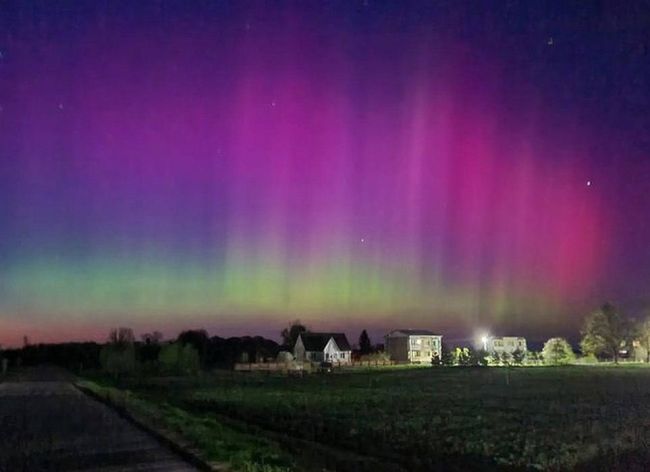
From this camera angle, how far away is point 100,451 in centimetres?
1462

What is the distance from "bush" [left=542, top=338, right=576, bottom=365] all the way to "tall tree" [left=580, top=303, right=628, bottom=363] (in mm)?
6070

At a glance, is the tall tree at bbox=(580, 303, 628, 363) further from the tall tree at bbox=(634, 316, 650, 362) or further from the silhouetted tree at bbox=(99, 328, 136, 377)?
the silhouetted tree at bbox=(99, 328, 136, 377)

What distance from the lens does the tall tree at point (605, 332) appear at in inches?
4628

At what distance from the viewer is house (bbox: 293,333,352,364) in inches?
4938

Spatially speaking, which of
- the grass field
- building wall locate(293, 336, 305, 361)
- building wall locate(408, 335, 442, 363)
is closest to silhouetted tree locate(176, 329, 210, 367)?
building wall locate(293, 336, 305, 361)

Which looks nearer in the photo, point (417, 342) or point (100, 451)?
point (100, 451)

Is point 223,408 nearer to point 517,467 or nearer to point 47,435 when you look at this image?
point 47,435

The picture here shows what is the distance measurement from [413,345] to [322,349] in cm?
2062

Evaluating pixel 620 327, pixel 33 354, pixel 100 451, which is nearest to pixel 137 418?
pixel 100 451

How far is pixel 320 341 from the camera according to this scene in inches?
5069

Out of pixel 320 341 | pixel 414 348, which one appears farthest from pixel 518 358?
pixel 320 341

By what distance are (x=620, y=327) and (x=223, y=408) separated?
100536mm

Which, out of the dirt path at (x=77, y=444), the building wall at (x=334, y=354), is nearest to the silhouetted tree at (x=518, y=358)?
the building wall at (x=334, y=354)

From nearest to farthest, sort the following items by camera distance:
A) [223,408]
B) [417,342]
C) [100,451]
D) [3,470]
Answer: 1. [3,470]
2. [100,451]
3. [223,408]
4. [417,342]
